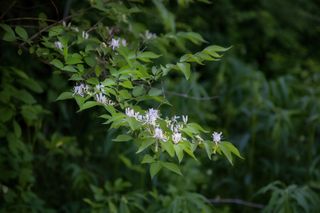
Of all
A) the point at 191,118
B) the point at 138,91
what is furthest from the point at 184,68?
the point at 191,118

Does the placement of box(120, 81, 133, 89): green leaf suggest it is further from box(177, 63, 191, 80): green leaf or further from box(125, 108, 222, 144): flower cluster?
box(177, 63, 191, 80): green leaf

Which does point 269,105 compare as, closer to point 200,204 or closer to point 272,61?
point 200,204

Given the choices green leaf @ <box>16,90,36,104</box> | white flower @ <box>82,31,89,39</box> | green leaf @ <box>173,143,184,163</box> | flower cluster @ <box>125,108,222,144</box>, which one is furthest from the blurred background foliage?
green leaf @ <box>173,143,184,163</box>

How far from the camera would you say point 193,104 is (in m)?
3.45

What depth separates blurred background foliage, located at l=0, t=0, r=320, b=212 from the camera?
8.30 ft

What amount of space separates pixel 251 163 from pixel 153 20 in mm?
1405

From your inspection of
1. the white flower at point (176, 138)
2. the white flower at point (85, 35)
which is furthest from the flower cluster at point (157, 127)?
the white flower at point (85, 35)

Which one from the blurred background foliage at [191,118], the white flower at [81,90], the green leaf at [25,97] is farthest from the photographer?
the blurred background foliage at [191,118]

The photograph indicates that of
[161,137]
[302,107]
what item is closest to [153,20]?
[302,107]

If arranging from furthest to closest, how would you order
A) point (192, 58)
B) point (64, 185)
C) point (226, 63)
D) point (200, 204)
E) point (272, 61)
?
point (272, 61) < point (226, 63) < point (64, 185) < point (200, 204) < point (192, 58)

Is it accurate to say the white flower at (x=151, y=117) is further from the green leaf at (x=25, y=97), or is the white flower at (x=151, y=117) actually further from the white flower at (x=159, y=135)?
the green leaf at (x=25, y=97)

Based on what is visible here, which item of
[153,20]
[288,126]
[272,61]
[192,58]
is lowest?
[272,61]

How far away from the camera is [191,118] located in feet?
11.2

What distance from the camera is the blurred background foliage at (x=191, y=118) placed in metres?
2.53
